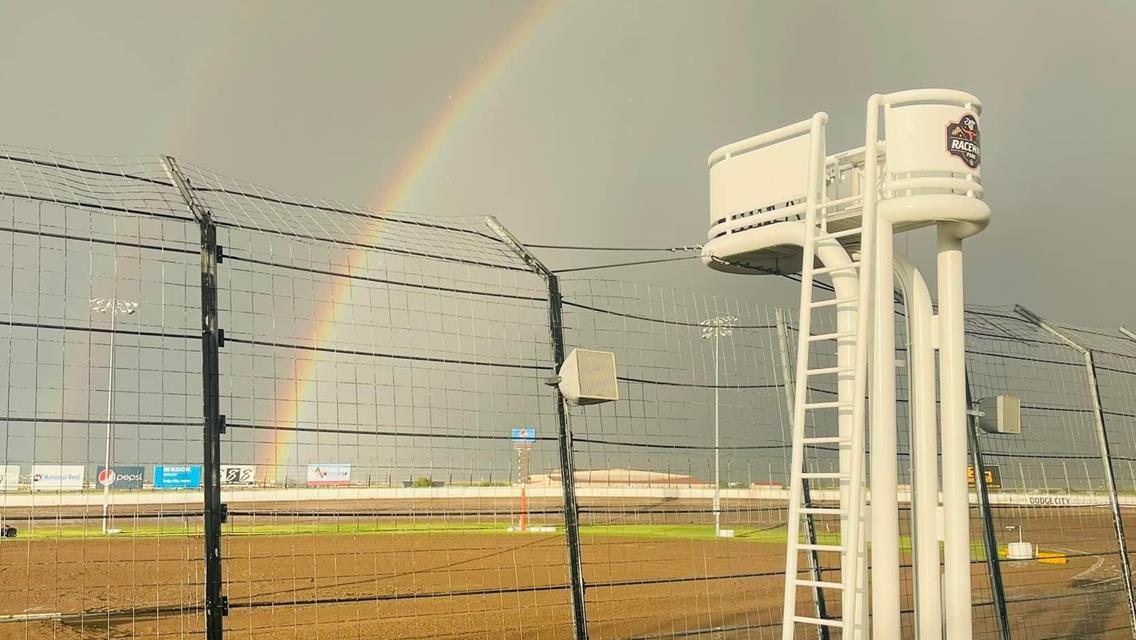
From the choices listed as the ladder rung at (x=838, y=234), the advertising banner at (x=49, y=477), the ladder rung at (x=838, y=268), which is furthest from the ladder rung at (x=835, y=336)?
the advertising banner at (x=49, y=477)

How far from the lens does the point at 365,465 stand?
6809 mm

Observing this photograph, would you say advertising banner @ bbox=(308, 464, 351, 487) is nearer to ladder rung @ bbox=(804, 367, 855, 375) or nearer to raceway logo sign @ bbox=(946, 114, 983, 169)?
ladder rung @ bbox=(804, 367, 855, 375)

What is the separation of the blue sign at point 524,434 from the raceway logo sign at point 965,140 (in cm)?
350

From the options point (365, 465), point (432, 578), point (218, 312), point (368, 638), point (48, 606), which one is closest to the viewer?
point (218, 312)

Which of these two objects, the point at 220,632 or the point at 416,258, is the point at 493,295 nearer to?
the point at 416,258

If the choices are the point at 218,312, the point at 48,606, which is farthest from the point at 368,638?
the point at 218,312

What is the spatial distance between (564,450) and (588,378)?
606 mm

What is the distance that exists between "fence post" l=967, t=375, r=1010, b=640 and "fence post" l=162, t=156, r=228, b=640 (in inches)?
281

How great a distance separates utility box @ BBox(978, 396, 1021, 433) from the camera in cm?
839

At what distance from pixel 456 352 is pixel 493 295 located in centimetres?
56

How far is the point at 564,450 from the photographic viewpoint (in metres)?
7.61

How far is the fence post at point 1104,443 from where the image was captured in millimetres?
11664

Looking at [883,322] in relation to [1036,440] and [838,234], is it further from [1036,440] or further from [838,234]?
[1036,440]

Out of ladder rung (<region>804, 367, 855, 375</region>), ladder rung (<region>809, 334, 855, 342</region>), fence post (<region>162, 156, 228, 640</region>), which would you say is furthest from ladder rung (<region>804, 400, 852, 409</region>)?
fence post (<region>162, 156, 228, 640</region>)
